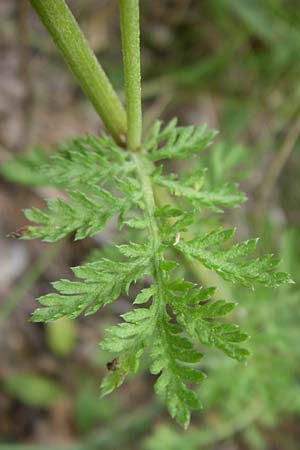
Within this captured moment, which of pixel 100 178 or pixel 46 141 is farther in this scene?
pixel 46 141

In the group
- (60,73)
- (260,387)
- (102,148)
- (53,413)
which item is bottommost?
(53,413)

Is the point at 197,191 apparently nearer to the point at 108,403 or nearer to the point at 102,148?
the point at 102,148

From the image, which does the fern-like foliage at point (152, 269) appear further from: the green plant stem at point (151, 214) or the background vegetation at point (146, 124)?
the background vegetation at point (146, 124)

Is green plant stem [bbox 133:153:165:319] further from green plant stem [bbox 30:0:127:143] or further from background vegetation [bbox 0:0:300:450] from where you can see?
background vegetation [bbox 0:0:300:450]

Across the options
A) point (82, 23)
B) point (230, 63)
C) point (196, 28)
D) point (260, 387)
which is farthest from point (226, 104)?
point (260, 387)

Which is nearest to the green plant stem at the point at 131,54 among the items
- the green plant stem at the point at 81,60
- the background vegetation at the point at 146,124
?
the green plant stem at the point at 81,60
